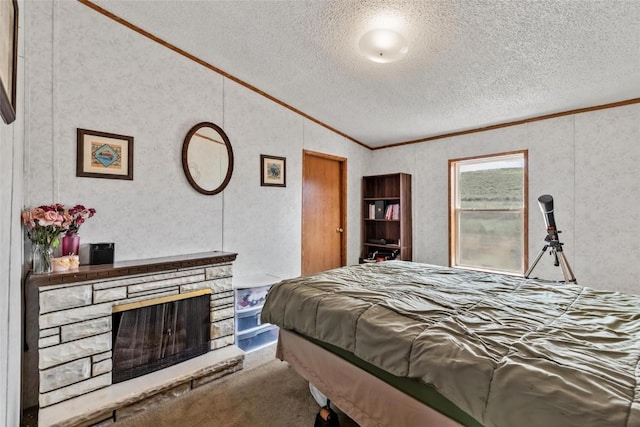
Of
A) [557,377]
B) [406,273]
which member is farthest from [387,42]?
[557,377]

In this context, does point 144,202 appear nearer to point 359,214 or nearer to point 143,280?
point 143,280

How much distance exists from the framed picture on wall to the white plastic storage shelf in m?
2.11

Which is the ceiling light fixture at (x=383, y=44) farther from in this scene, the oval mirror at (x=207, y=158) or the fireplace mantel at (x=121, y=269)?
the fireplace mantel at (x=121, y=269)

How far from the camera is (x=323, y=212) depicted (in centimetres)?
440

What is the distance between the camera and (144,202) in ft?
8.77

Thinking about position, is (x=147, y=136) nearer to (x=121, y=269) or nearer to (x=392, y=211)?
(x=121, y=269)

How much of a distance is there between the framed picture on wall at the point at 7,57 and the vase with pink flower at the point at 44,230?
88cm

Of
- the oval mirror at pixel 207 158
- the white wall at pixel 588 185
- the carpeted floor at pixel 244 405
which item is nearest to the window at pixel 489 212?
the white wall at pixel 588 185

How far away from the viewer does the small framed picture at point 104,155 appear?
7.77 feet

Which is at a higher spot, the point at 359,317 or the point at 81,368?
the point at 359,317

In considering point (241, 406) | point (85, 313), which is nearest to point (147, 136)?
point (85, 313)

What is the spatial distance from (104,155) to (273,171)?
1.69 meters

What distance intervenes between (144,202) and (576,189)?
422 centimetres

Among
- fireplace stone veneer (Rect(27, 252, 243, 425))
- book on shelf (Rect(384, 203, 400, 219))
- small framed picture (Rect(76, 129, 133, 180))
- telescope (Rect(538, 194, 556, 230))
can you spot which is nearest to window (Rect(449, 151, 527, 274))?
telescope (Rect(538, 194, 556, 230))
